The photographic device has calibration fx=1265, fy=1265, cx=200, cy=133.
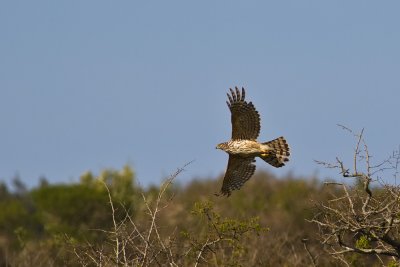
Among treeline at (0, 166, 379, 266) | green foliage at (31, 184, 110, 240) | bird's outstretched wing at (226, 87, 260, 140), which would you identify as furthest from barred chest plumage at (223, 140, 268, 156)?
green foliage at (31, 184, 110, 240)

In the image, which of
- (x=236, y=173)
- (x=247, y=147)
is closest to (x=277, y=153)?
(x=247, y=147)

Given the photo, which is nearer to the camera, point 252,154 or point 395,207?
point 395,207

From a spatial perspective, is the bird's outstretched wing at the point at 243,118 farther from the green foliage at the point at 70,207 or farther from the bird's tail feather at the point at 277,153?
the green foliage at the point at 70,207

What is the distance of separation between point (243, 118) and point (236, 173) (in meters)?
1.33

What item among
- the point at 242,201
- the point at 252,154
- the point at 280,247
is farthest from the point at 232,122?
the point at 242,201

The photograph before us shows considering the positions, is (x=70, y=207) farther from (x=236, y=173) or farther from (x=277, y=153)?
(x=277, y=153)

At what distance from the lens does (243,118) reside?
67.5 ft

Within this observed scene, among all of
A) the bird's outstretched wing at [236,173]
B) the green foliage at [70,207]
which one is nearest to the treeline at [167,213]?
the green foliage at [70,207]

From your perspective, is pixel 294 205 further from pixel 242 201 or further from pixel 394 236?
pixel 394 236

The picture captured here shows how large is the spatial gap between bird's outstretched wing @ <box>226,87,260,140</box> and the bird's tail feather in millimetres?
336

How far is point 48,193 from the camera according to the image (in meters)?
62.0

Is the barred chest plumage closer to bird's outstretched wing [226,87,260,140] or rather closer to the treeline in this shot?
bird's outstretched wing [226,87,260,140]

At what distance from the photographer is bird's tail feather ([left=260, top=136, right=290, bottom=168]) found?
810 inches

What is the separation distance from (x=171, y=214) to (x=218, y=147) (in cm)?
2223
